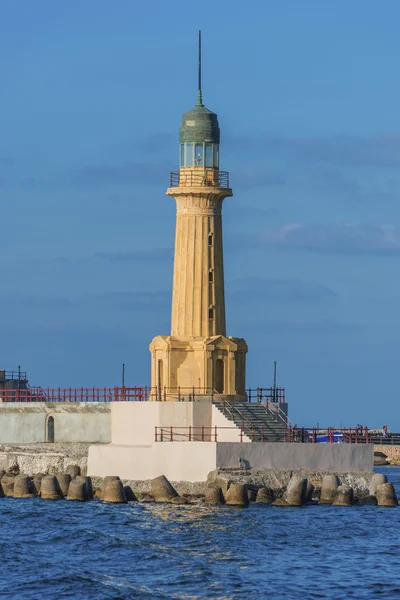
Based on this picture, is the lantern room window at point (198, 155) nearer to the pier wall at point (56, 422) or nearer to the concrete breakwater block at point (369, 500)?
the pier wall at point (56, 422)

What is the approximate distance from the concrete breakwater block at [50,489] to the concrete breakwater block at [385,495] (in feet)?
36.2

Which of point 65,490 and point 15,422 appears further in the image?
point 15,422

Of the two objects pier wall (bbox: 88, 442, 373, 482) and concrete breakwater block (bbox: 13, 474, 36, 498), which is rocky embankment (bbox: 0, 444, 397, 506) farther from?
pier wall (bbox: 88, 442, 373, 482)

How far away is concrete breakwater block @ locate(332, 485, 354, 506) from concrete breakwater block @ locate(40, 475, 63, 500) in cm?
975

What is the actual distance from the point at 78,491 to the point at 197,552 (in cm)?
1255

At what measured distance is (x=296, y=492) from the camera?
169ft

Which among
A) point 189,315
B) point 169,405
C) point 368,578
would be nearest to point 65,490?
point 169,405

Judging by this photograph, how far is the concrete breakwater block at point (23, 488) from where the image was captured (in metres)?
57.5

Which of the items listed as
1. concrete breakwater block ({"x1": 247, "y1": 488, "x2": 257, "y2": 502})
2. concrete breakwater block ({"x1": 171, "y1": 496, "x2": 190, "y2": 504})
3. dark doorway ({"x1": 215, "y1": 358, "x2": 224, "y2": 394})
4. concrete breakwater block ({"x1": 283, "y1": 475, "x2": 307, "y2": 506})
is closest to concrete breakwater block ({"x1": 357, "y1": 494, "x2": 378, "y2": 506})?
concrete breakwater block ({"x1": 283, "y1": 475, "x2": 307, "y2": 506})

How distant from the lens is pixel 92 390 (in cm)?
6372

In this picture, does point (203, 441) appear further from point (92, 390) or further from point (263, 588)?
point (263, 588)

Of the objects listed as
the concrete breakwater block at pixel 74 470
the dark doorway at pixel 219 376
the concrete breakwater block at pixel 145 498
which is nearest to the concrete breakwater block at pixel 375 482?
the concrete breakwater block at pixel 145 498

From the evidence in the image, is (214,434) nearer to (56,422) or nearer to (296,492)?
(296,492)

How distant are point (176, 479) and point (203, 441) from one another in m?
1.56
